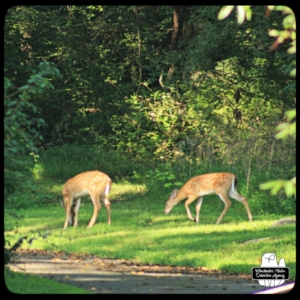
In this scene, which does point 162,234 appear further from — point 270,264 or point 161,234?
point 270,264

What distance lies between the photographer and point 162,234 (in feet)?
38.9

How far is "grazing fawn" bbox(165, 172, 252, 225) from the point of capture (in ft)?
44.3

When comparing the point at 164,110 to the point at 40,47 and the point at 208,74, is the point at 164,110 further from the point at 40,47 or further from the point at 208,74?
the point at 40,47

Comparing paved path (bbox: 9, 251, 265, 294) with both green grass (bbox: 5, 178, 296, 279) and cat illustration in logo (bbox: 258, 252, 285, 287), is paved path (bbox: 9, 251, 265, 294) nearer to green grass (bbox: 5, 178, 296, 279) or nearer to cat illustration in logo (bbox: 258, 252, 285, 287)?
cat illustration in logo (bbox: 258, 252, 285, 287)

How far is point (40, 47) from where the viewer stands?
17484mm

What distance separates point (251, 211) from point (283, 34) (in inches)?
373

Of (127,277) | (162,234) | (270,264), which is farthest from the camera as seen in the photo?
(162,234)

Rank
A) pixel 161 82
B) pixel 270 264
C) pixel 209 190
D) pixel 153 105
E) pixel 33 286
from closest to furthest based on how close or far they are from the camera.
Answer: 1. pixel 33 286
2. pixel 270 264
3. pixel 209 190
4. pixel 153 105
5. pixel 161 82

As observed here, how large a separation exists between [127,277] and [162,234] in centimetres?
345

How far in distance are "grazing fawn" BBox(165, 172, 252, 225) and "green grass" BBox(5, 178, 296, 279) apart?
20 cm

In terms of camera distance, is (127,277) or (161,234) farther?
(161,234)

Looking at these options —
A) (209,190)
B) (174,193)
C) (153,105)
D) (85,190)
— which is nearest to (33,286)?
(85,190)

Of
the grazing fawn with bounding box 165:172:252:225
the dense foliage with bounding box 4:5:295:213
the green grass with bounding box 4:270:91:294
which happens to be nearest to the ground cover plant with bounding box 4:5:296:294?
the dense foliage with bounding box 4:5:295:213

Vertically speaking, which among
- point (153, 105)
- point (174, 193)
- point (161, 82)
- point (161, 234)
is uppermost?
point (161, 82)
